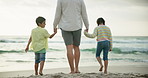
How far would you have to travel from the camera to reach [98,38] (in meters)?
5.55

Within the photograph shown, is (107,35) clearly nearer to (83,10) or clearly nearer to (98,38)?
(98,38)

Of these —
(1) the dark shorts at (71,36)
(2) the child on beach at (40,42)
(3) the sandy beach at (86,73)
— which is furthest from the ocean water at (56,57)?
(1) the dark shorts at (71,36)

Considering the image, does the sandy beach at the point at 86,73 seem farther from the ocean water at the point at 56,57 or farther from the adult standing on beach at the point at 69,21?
the ocean water at the point at 56,57

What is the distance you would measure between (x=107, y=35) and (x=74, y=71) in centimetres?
121

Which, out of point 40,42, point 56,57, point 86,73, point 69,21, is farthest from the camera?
point 56,57

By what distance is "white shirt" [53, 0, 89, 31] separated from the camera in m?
4.86

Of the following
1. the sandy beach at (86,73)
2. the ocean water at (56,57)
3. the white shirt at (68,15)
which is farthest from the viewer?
the ocean water at (56,57)

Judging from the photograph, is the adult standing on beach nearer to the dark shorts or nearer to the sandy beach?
the dark shorts

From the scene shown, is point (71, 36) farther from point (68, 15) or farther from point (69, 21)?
point (68, 15)

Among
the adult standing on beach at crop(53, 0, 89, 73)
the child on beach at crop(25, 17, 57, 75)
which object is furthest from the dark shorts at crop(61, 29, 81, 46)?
the child on beach at crop(25, 17, 57, 75)

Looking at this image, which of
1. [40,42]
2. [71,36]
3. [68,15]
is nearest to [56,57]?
[40,42]

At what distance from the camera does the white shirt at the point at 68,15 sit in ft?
15.9

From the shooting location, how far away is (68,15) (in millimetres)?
4875

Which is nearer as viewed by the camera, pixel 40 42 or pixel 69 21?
pixel 69 21
